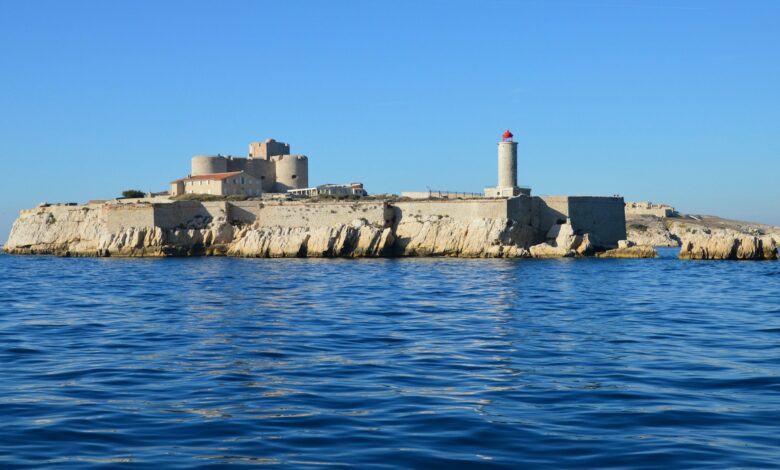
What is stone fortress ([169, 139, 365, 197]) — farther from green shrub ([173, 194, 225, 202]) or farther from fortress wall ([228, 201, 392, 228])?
fortress wall ([228, 201, 392, 228])

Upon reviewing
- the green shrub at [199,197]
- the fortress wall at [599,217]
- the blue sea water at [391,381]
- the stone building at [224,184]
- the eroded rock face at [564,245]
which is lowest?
the blue sea water at [391,381]

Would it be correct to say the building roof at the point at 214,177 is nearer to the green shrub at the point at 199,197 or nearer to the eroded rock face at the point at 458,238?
the green shrub at the point at 199,197

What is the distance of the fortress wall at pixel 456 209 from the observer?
41594 mm

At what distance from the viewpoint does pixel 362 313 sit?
1714cm

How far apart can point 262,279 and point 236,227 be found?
21606 mm

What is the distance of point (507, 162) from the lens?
4662 cm

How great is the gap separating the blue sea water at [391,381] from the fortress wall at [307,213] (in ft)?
77.2

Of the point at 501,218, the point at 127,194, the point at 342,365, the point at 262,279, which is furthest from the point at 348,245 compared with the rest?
the point at 342,365

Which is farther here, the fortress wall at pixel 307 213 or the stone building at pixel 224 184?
the stone building at pixel 224 184

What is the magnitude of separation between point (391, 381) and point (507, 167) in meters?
→ 37.8

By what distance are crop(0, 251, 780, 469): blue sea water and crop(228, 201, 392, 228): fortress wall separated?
77.2ft

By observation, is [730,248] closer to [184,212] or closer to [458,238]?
[458,238]

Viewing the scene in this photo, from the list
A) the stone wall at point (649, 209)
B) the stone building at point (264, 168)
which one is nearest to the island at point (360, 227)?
the stone building at point (264, 168)

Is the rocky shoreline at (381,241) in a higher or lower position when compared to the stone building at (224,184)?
lower
